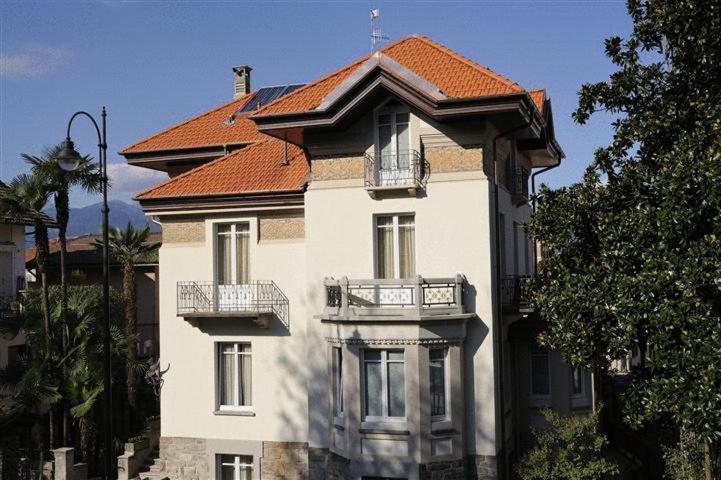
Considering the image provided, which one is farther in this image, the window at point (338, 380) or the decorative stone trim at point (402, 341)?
the window at point (338, 380)

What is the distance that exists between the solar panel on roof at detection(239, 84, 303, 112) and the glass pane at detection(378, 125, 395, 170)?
866 centimetres

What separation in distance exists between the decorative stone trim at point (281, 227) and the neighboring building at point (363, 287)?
0.04 m

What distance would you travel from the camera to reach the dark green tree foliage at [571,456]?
18500 mm

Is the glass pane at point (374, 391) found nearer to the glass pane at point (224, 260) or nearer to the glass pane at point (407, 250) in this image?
the glass pane at point (407, 250)

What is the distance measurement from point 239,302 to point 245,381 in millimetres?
2153

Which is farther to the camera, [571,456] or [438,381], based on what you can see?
[438,381]

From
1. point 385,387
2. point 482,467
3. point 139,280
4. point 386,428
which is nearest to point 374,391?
point 385,387

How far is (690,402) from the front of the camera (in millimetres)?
14227

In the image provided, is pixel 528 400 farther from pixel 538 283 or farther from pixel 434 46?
pixel 434 46

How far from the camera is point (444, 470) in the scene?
1903 cm

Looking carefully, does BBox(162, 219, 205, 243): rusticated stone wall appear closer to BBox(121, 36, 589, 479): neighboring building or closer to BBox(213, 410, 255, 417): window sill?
BBox(121, 36, 589, 479): neighboring building

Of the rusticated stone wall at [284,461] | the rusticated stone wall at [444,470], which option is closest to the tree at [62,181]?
the rusticated stone wall at [284,461]

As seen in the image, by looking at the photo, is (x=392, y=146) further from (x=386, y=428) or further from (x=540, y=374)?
(x=540, y=374)

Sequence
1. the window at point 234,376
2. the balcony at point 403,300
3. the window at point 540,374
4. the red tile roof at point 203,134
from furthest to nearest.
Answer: the red tile roof at point 203,134 < the window at point 234,376 < the window at point 540,374 < the balcony at point 403,300
